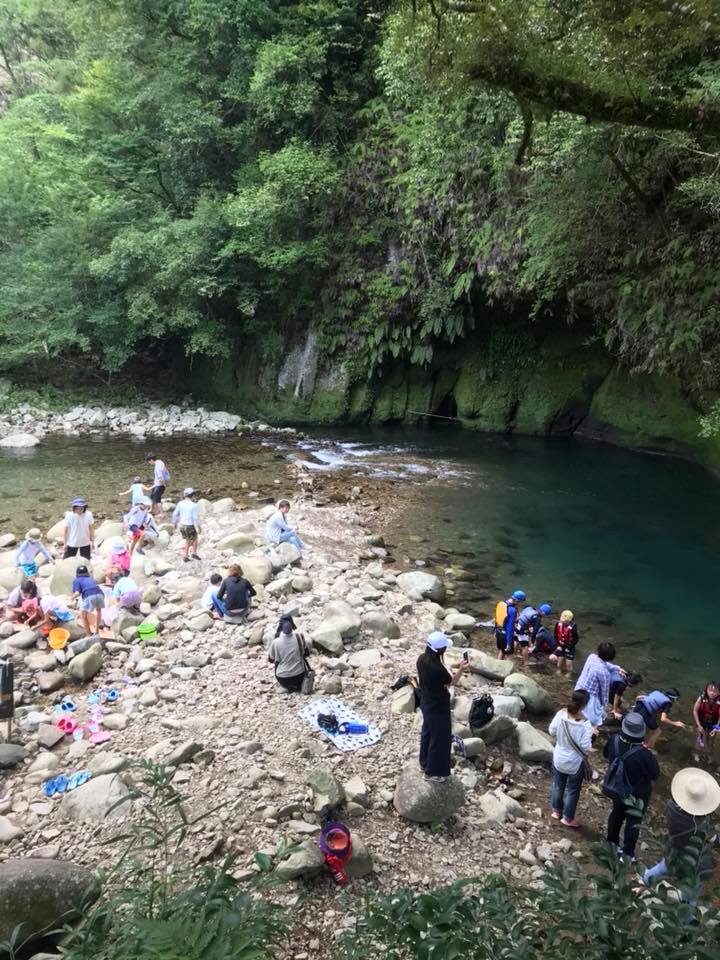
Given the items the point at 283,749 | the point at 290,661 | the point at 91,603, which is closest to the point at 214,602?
the point at 91,603

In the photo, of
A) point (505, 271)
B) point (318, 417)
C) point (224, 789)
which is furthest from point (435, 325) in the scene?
point (224, 789)

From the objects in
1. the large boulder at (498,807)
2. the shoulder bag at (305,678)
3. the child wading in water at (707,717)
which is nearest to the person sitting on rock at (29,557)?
the shoulder bag at (305,678)

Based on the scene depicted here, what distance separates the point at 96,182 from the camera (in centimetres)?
2200

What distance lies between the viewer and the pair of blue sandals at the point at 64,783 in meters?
5.08

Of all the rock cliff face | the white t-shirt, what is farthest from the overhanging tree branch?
the rock cliff face

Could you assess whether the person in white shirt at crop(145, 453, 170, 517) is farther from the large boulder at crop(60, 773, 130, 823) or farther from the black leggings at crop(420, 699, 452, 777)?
the black leggings at crop(420, 699, 452, 777)

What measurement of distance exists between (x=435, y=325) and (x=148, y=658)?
51.1 feet

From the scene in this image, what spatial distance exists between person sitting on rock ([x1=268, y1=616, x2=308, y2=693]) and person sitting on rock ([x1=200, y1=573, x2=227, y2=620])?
6.33 ft

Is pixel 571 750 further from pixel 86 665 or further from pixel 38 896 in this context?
pixel 86 665

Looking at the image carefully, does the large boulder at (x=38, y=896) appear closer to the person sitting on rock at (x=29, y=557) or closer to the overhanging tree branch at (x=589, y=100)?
the person sitting on rock at (x=29, y=557)

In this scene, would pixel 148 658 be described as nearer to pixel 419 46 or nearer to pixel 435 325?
pixel 419 46

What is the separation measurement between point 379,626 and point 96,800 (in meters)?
4.22

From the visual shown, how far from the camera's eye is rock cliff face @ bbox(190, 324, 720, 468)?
66.0 ft

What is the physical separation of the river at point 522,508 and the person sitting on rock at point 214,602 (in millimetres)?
4128
